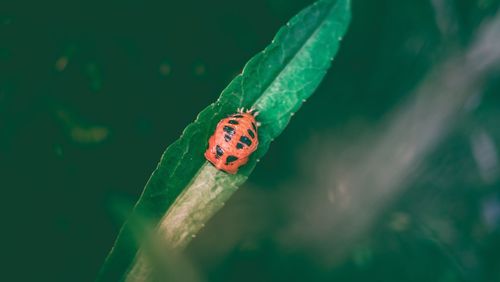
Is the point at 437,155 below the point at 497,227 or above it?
above

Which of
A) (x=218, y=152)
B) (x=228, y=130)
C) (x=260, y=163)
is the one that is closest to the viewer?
(x=218, y=152)

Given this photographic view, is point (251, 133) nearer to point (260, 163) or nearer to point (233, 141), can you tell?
point (233, 141)

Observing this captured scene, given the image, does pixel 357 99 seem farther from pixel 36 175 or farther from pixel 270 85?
pixel 36 175

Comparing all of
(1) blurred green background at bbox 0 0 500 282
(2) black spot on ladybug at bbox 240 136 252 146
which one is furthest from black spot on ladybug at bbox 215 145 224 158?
(1) blurred green background at bbox 0 0 500 282

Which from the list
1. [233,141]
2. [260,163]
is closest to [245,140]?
[233,141]

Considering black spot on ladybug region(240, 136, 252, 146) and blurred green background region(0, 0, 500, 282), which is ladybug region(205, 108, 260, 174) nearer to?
black spot on ladybug region(240, 136, 252, 146)

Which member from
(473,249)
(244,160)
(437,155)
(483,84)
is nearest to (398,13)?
(483,84)
